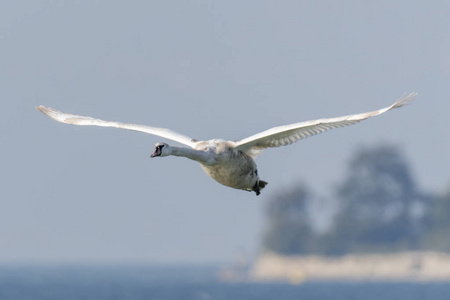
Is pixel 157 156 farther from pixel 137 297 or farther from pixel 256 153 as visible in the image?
pixel 137 297

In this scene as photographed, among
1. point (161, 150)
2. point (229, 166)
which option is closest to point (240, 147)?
point (229, 166)

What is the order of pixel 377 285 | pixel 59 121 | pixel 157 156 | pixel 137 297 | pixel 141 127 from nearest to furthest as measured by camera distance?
pixel 157 156, pixel 141 127, pixel 59 121, pixel 137 297, pixel 377 285

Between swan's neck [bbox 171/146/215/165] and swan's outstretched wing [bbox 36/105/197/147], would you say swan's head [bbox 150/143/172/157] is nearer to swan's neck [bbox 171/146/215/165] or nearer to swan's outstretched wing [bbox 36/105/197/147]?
swan's neck [bbox 171/146/215/165]

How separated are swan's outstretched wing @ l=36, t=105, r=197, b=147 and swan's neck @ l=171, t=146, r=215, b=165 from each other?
837 mm

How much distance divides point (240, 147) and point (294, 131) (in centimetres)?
110

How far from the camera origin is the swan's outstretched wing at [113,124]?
75.5ft

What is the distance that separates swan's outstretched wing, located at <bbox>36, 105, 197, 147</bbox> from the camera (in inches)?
906

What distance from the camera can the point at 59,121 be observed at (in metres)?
25.3

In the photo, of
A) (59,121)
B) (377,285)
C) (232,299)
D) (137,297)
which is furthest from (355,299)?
(59,121)

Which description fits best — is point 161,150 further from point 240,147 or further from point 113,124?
point 113,124

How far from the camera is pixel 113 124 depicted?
77.7 ft

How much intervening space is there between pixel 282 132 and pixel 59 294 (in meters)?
115

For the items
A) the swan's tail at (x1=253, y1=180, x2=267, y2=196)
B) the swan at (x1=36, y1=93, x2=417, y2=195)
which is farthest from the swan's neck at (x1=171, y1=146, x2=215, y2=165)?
the swan's tail at (x1=253, y1=180, x2=267, y2=196)

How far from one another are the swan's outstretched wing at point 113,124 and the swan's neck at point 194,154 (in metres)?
0.84
